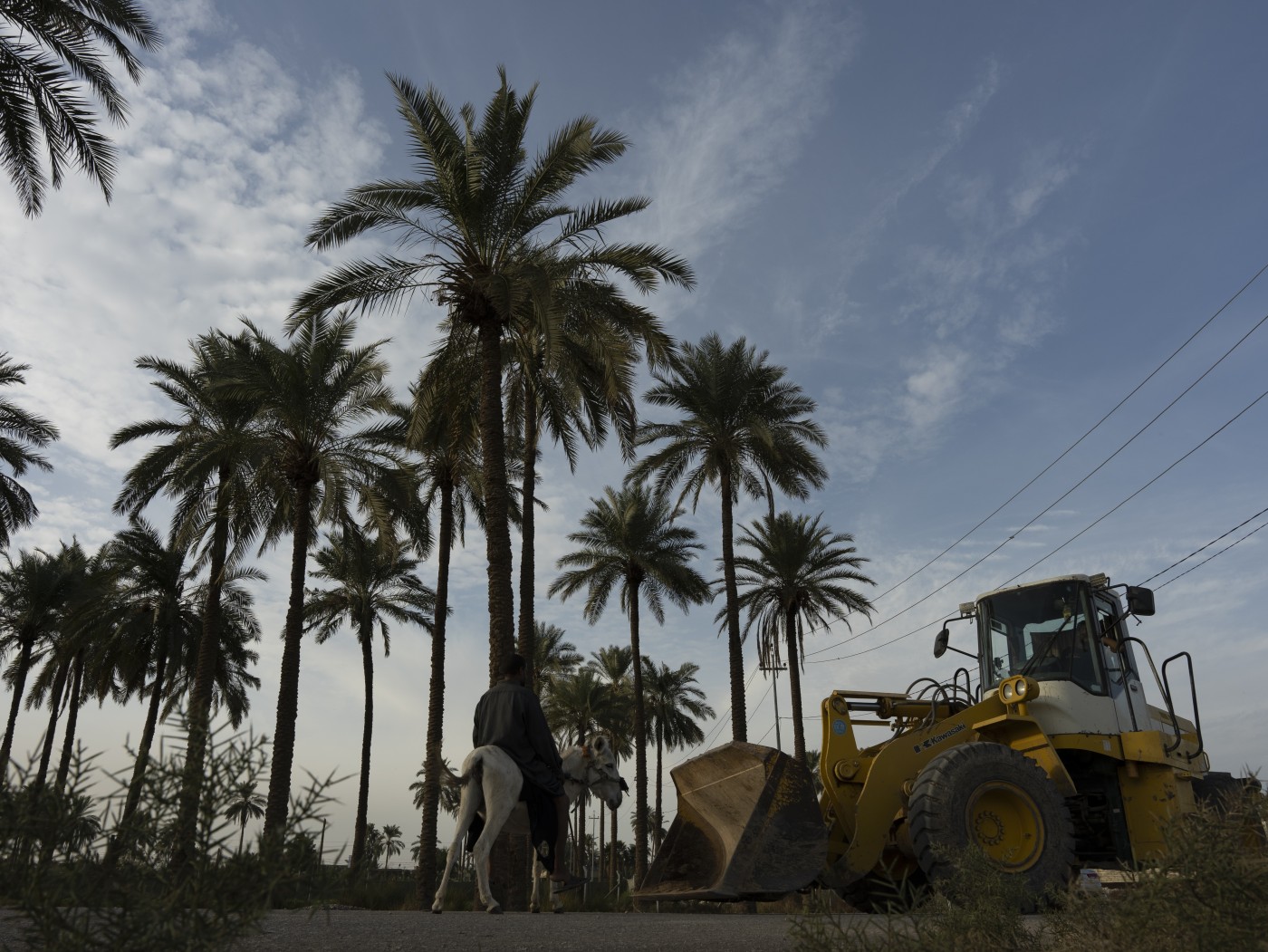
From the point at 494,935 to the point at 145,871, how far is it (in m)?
2.92

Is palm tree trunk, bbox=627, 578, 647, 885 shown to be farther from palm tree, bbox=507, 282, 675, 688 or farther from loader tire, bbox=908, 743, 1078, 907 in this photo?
loader tire, bbox=908, 743, 1078, 907

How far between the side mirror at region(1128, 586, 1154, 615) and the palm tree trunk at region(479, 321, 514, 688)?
352 inches

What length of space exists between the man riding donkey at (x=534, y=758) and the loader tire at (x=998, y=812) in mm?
2985

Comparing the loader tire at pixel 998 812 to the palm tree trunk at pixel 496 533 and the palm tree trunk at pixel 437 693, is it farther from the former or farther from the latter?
the palm tree trunk at pixel 437 693

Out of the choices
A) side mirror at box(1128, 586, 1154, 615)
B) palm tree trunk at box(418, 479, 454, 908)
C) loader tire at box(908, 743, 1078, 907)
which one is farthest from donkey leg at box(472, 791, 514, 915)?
palm tree trunk at box(418, 479, 454, 908)

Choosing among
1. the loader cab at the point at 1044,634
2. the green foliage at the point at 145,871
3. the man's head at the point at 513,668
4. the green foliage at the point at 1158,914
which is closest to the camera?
the green foliage at the point at 145,871

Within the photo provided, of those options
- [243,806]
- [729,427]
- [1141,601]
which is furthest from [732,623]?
[243,806]

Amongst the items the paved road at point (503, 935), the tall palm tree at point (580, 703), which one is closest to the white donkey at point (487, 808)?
the paved road at point (503, 935)

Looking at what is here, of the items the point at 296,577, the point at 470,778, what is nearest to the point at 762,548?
the point at 296,577

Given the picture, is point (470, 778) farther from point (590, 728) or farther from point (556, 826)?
point (590, 728)

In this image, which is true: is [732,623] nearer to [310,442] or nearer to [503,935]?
[310,442]

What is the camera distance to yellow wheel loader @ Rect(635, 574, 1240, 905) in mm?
7770

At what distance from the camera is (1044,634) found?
1012 cm

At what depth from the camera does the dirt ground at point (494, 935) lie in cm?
462
